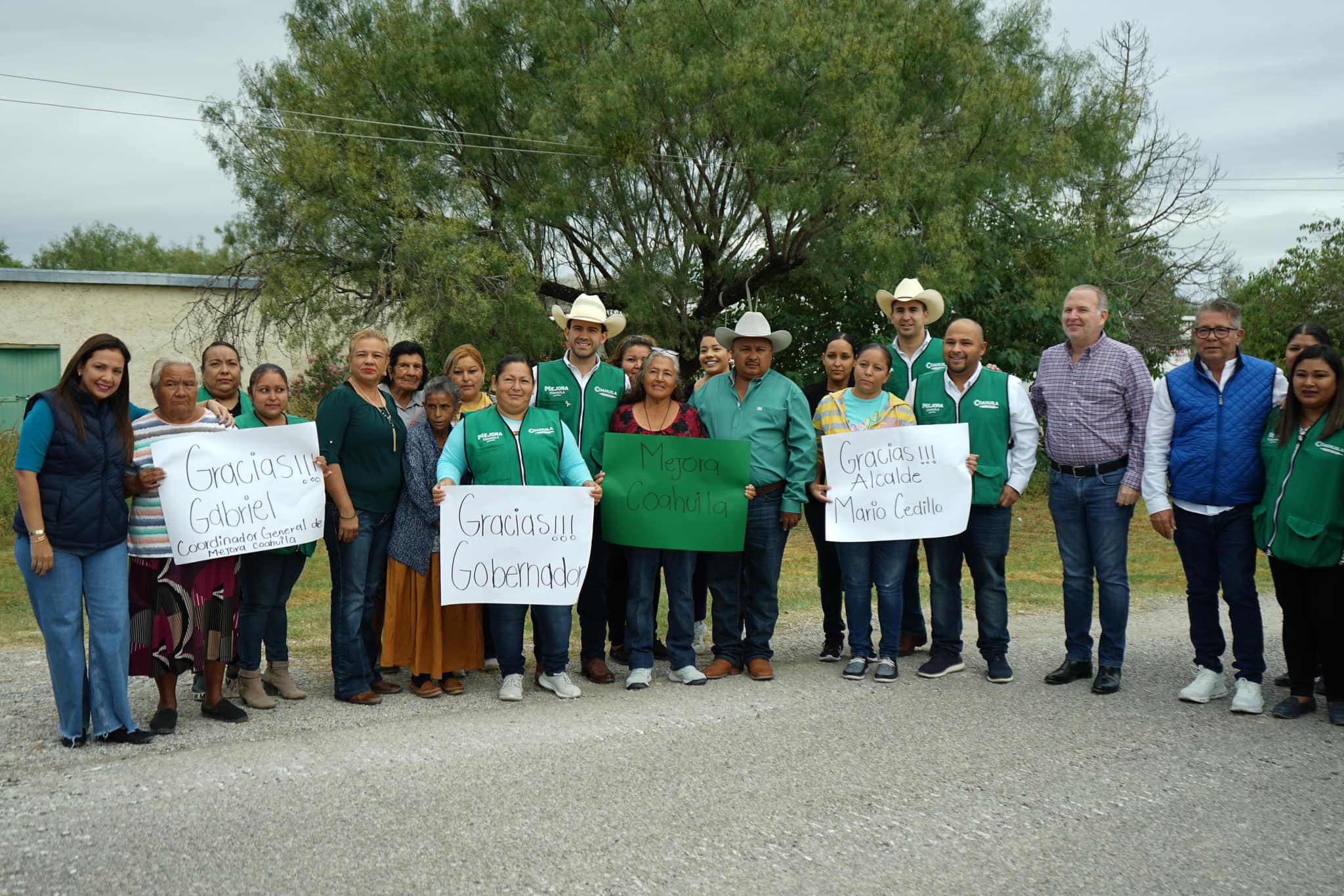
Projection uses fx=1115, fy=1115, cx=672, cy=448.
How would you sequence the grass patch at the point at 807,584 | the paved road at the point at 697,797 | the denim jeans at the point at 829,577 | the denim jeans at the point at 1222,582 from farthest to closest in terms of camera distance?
the grass patch at the point at 807,584 < the denim jeans at the point at 829,577 < the denim jeans at the point at 1222,582 < the paved road at the point at 697,797

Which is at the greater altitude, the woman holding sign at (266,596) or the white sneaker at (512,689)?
the woman holding sign at (266,596)

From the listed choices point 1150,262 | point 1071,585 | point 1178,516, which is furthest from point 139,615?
point 1150,262

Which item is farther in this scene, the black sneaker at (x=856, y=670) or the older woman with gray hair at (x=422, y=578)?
the black sneaker at (x=856, y=670)

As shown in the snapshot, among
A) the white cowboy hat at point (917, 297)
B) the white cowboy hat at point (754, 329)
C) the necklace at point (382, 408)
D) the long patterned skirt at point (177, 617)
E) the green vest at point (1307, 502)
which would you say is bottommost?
the long patterned skirt at point (177, 617)

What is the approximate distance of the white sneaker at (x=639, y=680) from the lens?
6.66 meters

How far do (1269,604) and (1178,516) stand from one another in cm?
460

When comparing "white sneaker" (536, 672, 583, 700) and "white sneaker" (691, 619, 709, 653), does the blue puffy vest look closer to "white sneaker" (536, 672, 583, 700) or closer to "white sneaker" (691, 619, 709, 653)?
"white sneaker" (691, 619, 709, 653)

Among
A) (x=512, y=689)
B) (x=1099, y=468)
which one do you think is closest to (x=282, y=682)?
(x=512, y=689)

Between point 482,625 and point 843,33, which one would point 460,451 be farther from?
point 843,33

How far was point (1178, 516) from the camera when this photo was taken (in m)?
6.48

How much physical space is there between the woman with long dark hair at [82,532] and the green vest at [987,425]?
15.1 ft

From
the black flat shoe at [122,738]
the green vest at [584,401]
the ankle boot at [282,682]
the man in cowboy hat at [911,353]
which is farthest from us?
the man in cowboy hat at [911,353]

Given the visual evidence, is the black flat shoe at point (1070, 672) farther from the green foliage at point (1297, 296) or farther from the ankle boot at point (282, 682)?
the green foliage at point (1297, 296)

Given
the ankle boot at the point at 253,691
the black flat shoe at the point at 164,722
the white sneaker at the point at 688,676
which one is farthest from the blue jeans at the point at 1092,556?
the black flat shoe at the point at 164,722
